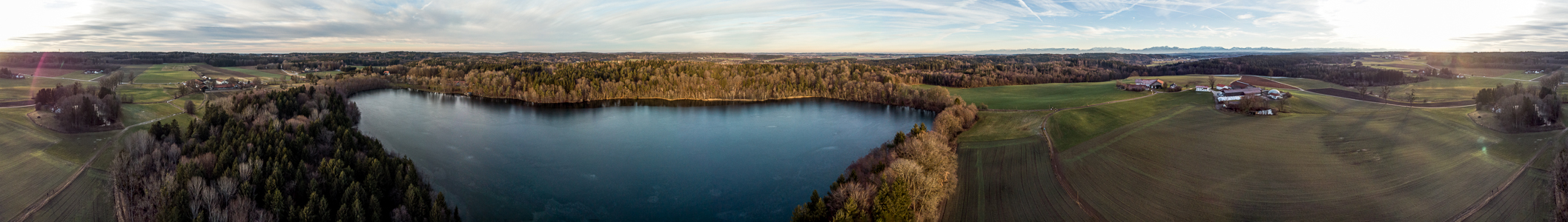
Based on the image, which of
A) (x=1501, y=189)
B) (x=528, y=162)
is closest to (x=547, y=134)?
(x=528, y=162)

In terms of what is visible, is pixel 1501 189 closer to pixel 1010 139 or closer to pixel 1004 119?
pixel 1010 139

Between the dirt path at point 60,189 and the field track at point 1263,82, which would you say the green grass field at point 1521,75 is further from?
the dirt path at point 60,189

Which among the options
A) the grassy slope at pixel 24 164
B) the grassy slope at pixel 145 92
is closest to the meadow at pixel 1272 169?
the grassy slope at pixel 24 164

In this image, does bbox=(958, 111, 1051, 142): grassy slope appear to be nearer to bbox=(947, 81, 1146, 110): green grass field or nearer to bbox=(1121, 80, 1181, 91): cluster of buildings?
bbox=(947, 81, 1146, 110): green grass field

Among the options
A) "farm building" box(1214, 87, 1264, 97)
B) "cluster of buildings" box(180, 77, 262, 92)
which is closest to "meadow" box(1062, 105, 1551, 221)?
"farm building" box(1214, 87, 1264, 97)

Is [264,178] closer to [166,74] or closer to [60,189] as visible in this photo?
[60,189]

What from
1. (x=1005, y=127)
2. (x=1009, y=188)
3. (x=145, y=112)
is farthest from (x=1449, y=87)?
(x=145, y=112)
